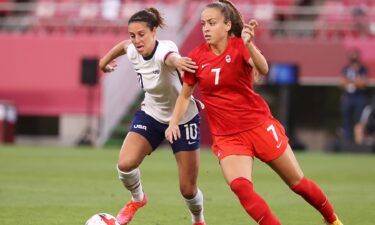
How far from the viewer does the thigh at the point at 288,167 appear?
9.27m

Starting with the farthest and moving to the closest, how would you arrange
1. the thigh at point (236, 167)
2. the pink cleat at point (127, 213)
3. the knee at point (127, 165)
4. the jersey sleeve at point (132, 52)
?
the pink cleat at point (127, 213) → the jersey sleeve at point (132, 52) → the knee at point (127, 165) → the thigh at point (236, 167)

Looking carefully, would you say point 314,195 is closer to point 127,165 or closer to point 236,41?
point 236,41

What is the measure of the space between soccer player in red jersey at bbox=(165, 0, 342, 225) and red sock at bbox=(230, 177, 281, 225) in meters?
0.21

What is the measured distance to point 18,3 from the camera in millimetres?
33594

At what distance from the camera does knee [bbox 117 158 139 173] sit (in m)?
10.4

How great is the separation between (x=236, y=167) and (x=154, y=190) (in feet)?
21.9

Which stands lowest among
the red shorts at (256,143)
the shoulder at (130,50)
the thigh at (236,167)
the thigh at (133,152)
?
the thigh at (133,152)

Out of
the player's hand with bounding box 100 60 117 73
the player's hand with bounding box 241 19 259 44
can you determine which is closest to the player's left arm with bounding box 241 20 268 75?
the player's hand with bounding box 241 19 259 44

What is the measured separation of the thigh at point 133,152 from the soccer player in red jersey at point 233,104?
1.08m

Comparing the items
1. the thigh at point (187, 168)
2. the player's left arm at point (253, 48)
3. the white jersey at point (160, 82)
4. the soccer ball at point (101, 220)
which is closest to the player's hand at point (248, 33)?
the player's left arm at point (253, 48)

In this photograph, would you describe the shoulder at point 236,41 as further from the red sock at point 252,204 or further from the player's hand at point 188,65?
the red sock at point 252,204

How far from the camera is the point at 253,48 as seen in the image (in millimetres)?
8797

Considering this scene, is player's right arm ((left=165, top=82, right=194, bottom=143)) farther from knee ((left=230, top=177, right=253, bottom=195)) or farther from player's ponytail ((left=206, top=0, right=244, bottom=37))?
knee ((left=230, top=177, right=253, bottom=195))

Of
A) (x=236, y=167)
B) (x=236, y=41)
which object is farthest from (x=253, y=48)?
(x=236, y=167)
